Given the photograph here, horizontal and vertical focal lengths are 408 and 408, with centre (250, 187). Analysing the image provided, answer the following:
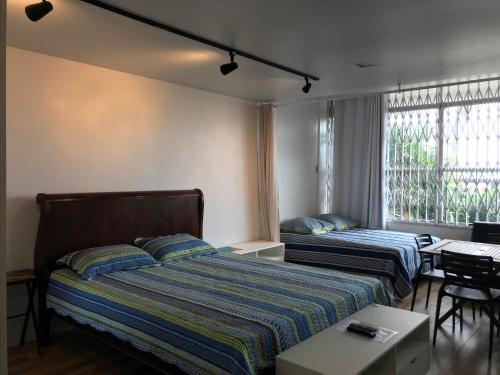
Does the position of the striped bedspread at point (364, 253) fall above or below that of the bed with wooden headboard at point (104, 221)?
below

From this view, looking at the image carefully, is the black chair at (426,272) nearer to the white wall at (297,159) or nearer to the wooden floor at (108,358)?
the wooden floor at (108,358)

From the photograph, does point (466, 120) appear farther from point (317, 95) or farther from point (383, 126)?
point (317, 95)

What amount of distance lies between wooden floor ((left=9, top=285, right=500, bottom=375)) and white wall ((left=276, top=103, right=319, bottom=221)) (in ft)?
9.36

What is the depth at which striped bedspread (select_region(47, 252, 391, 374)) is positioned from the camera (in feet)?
6.60

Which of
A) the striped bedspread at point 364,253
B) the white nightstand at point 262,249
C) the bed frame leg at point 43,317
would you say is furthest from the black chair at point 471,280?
the bed frame leg at point 43,317

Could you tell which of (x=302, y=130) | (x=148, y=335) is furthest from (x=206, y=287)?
(x=302, y=130)

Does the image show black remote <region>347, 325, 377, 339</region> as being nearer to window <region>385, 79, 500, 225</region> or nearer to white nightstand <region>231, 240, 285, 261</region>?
white nightstand <region>231, 240, 285, 261</region>

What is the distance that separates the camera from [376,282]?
301cm

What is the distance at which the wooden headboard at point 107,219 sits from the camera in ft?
10.3

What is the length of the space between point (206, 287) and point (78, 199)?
138cm

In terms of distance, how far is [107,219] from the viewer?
3.54 meters

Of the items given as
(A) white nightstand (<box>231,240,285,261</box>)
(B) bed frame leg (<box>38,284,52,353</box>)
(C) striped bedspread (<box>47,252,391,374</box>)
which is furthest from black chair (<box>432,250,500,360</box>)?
(B) bed frame leg (<box>38,284,52,353</box>)

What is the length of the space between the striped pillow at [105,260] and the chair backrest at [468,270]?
2.34 meters

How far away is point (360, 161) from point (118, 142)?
369 centimetres
